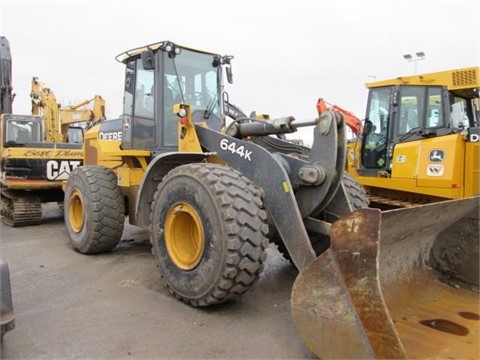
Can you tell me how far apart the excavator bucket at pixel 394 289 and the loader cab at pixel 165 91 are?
2857 mm

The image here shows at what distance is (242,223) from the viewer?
10.8ft

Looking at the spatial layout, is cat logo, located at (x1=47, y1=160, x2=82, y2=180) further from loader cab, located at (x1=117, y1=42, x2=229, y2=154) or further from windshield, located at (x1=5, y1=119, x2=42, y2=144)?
loader cab, located at (x1=117, y1=42, x2=229, y2=154)

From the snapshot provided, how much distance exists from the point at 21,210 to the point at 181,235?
5.09 meters

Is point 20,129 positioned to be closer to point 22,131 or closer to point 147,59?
point 22,131

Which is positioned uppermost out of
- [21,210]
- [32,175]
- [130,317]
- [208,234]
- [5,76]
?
[5,76]

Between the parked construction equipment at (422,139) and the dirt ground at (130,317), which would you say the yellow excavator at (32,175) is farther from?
the parked construction equipment at (422,139)

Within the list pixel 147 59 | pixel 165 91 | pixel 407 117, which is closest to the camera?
pixel 147 59

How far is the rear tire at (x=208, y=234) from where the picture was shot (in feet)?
10.8

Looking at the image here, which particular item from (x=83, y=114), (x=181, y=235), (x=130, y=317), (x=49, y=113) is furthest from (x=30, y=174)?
(x=130, y=317)

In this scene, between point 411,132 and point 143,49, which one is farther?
point 411,132

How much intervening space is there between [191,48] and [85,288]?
10.1 ft

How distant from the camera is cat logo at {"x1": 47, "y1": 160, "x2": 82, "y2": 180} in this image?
26.5 feet

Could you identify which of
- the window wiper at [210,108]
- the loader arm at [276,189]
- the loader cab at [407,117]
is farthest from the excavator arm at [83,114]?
the loader arm at [276,189]

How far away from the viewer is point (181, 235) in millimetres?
3959
